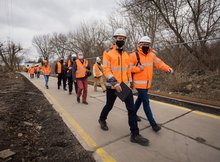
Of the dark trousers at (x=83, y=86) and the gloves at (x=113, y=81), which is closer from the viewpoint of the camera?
the gloves at (x=113, y=81)

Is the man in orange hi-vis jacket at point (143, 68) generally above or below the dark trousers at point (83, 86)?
above

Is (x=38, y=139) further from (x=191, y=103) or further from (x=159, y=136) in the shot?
(x=191, y=103)

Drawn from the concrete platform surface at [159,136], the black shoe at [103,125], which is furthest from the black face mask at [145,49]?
the black shoe at [103,125]

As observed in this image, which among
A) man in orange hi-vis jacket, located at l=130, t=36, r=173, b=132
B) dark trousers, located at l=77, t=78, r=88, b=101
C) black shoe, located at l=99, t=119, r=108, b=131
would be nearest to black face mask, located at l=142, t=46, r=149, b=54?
man in orange hi-vis jacket, located at l=130, t=36, r=173, b=132

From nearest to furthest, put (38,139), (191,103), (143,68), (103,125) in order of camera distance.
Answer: (38,139) → (143,68) → (103,125) → (191,103)

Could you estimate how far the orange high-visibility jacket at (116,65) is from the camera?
302cm

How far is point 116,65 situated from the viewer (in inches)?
120

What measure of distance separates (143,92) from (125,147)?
4.17 feet

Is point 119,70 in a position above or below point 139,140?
above

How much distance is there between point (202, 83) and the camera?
20.9 ft

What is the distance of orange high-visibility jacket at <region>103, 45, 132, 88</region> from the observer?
302cm

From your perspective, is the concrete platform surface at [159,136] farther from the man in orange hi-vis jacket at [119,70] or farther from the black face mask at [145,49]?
the black face mask at [145,49]

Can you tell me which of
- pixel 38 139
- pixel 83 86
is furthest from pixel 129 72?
pixel 83 86

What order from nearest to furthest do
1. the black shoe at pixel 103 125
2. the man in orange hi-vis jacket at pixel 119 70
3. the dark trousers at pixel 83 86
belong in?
the man in orange hi-vis jacket at pixel 119 70
the black shoe at pixel 103 125
the dark trousers at pixel 83 86
